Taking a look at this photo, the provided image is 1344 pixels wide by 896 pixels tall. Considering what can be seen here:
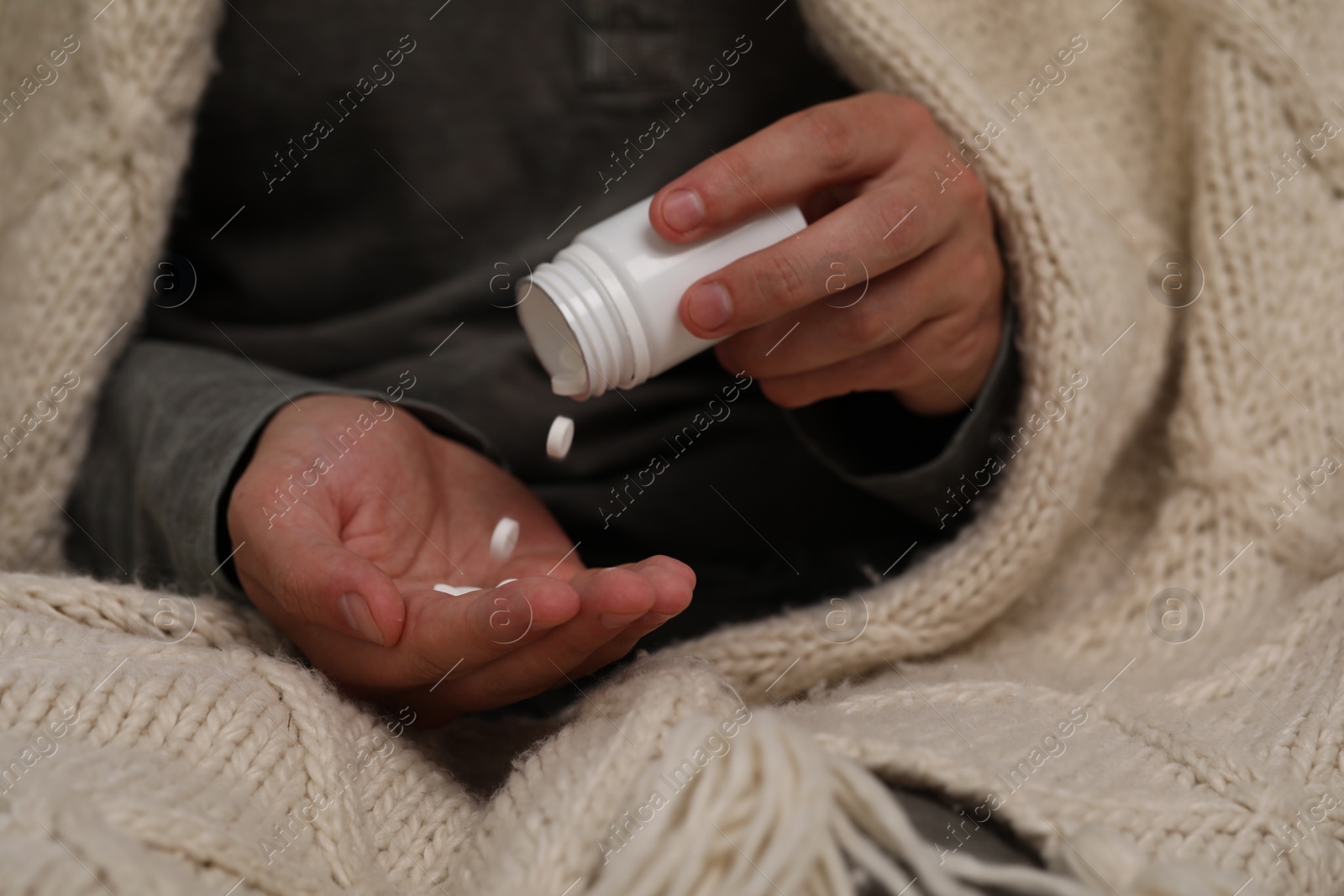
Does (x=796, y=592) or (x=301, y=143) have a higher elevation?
(x=301, y=143)

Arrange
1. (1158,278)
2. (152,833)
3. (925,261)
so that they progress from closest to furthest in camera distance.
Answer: (152,833) < (925,261) < (1158,278)

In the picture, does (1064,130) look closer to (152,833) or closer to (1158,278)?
(1158,278)

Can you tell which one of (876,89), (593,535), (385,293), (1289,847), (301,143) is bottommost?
(1289,847)

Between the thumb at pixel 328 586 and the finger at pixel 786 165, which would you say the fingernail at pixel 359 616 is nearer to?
the thumb at pixel 328 586

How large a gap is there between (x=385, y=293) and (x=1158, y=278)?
1.76 feet

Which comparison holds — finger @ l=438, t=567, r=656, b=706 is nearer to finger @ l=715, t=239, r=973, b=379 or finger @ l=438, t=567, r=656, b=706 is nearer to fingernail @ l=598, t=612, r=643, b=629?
fingernail @ l=598, t=612, r=643, b=629

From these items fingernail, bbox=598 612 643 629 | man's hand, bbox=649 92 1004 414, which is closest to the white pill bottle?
man's hand, bbox=649 92 1004 414

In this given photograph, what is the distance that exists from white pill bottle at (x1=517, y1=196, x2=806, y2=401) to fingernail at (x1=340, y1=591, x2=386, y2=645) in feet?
0.43

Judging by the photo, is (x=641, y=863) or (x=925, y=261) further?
(x=925, y=261)

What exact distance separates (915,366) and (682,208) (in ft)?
0.59

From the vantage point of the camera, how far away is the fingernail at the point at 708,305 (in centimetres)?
42

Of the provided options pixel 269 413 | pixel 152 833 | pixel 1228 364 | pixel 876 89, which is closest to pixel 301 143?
pixel 269 413

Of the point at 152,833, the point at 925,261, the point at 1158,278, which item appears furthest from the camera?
the point at 1158,278

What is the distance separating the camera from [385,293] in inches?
27.6
